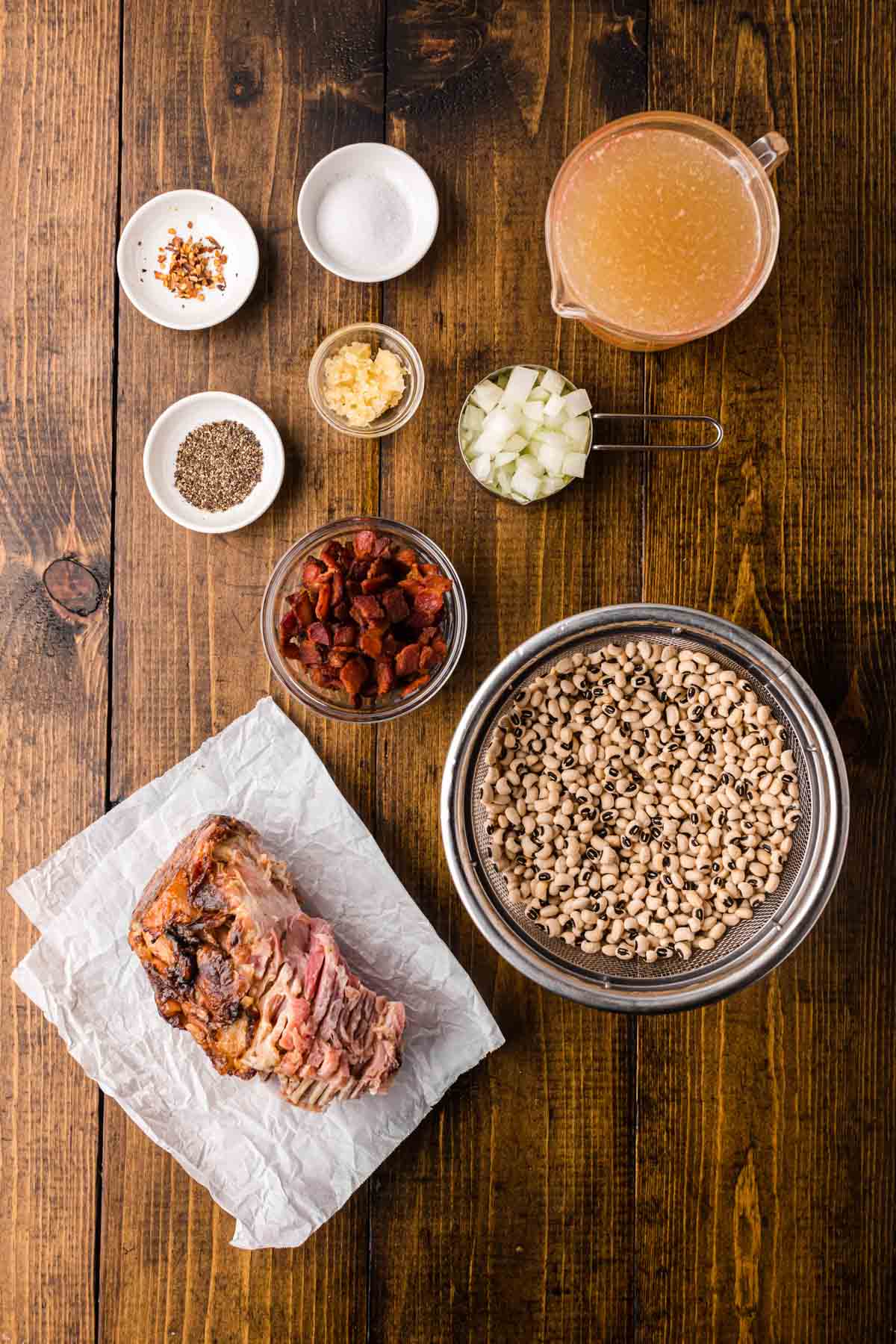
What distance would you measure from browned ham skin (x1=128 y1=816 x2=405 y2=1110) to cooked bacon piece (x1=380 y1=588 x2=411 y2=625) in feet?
1.65

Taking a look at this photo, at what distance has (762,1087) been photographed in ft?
6.34

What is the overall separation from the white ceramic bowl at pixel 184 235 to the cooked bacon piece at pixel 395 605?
67cm

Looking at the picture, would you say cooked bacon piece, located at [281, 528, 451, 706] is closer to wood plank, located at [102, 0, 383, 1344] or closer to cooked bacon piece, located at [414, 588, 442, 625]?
cooked bacon piece, located at [414, 588, 442, 625]

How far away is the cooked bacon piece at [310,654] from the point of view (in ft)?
5.91

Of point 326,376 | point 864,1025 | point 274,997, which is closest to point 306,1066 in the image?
point 274,997

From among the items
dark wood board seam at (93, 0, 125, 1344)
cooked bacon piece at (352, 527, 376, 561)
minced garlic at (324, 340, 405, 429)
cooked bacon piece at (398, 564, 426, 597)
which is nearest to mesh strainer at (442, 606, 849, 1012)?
cooked bacon piece at (398, 564, 426, 597)

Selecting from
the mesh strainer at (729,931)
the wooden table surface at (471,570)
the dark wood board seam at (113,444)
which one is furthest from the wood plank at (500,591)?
the dark wood board seam at (113,444)

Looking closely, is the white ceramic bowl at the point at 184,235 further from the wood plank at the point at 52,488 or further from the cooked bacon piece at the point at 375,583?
the cooked bacon piece at the point at 375,583

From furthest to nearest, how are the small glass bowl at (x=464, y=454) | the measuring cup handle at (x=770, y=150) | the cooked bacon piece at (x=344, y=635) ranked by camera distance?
the small glass bowl at (x=464, y=454), the cooked bacon piece at (x=344, y=635), the measuring cup handle at (x=770, y=150)

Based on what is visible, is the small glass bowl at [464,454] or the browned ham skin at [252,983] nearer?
the browned ham skin at [252,983]

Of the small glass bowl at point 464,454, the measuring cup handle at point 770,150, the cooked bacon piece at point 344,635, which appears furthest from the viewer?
the small glass bowl at point 464,454

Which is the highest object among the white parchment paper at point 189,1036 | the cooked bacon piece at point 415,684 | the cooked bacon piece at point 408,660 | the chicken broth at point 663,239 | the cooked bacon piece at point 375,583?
the chicken broth at point 663,239

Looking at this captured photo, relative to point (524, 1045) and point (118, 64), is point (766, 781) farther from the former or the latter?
point (118, 64)

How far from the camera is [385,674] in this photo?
5.86ft
